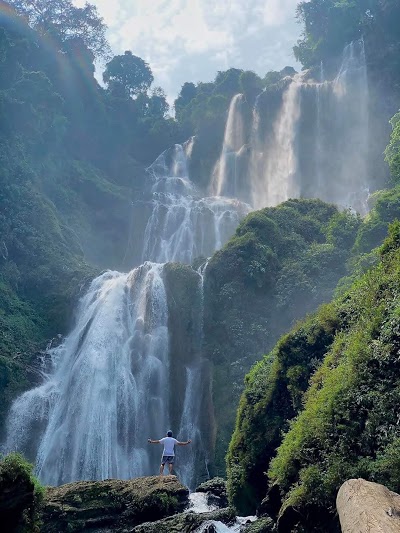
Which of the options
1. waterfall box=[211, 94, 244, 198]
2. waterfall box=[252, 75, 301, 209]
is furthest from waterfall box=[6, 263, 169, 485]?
waterfall box=[211, 94, 244, 198]

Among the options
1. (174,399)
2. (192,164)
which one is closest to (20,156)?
(192,164)

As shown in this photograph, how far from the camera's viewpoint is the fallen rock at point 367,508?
4.54 meters

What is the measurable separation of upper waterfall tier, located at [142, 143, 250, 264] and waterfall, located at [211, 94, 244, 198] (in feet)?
7.38

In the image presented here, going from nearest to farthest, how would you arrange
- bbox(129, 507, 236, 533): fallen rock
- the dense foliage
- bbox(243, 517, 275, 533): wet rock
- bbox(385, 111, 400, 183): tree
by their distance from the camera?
bbox(243, 517, 275, 533): wet rock → bbox(129, 507, 236, 533): fallen rock → bbox(385, 111, 400, 183): tree → the dense foliage

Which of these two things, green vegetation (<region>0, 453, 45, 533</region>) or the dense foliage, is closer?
green vegetation (<region>0, 453, 45, 533</region>)

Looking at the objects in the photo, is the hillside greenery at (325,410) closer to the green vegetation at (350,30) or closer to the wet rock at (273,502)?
the wet rock at (273,502)

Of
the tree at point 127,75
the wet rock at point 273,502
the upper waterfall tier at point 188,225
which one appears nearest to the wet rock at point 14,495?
the wet rock at point 273,502

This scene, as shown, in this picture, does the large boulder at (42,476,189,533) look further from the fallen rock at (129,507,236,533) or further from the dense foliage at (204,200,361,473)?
the dense foliage at (204,200,361,473)

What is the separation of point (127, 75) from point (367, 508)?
58.3 metres

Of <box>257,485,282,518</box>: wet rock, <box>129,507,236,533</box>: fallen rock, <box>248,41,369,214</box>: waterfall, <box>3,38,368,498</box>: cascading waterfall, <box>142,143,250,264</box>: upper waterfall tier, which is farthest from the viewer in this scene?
<box>248,41,369,214</box>: waterfall

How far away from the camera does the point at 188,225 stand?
39625 mm

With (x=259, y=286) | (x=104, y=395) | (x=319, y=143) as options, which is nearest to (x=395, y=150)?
(x=259, y=286)

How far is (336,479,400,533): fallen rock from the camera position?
4.54m

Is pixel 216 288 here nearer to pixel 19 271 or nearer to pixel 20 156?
pixel 19 271
